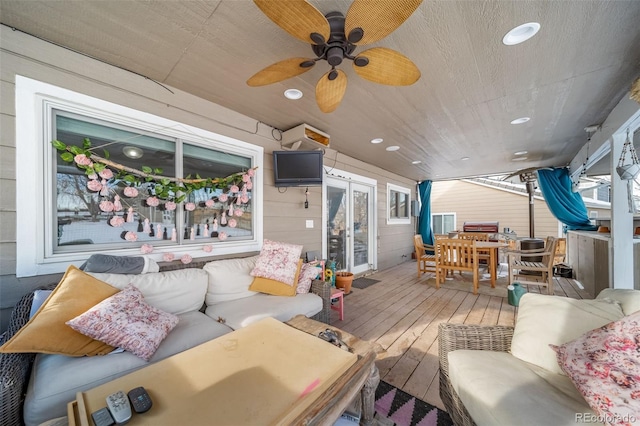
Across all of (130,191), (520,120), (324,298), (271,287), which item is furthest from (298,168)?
(520,120)

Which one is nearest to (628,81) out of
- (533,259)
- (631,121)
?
(631,121)

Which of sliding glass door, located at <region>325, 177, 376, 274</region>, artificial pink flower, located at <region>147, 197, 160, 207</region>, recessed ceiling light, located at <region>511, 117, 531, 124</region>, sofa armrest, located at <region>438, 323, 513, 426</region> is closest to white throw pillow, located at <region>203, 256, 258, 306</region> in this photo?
artificial pink flower, located at <region>147, 197, 160, 207</region>

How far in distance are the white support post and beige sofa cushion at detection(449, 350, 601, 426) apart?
2.75 metres

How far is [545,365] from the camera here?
1.19m

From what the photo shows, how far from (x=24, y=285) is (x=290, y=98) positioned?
2.53 meters

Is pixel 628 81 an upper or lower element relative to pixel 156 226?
upper

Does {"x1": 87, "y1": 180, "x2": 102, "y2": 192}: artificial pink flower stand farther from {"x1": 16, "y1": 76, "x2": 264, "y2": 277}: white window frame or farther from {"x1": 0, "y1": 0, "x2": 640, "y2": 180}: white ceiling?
{"x1": 0, "y1": 0, "x2": 640, "y2": 180}: white ceiling

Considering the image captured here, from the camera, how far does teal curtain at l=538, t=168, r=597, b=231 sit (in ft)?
15.7

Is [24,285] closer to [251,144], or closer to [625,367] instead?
[251,144]

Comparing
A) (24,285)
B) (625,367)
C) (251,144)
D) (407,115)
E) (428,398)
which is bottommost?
(428,398)

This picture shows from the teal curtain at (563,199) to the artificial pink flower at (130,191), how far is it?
23.9 ft

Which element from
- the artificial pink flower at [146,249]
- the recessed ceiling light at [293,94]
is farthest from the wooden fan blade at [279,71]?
the artificial pink flower at [146,249]

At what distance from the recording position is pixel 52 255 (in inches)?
65.4

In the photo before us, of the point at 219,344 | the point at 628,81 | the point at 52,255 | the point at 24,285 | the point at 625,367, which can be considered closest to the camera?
the point at 625,367
